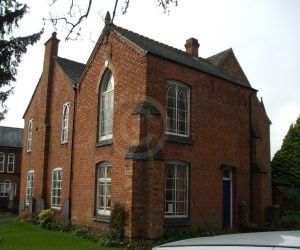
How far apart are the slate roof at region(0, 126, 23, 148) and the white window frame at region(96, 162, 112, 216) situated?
3205 cm

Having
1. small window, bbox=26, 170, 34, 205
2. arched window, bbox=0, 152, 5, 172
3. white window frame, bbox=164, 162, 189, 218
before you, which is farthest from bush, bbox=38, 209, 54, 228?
arched window, bbox=0, 152, 5, 172

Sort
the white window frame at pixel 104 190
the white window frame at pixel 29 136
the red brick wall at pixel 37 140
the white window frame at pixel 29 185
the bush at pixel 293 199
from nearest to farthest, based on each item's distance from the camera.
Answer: the white window frame at pixel 104 190, the red brick wall at pixel 37 140, the white window frame at pixel 29 185, the bush at pixel 293 199, the white window frame at pixel 29 136

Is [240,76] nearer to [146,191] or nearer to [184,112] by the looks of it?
[184,112]

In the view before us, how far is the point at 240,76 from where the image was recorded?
25.8 m

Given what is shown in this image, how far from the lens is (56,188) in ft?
73.7

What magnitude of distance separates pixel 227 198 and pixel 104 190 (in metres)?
5.57

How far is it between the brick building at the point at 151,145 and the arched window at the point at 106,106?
0.15 ft

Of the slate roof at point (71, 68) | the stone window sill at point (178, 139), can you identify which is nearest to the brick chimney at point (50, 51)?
the slate roof at point (71, 68)

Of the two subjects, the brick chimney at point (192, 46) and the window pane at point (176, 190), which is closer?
the window pane at point (176, 190)

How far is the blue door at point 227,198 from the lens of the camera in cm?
1894

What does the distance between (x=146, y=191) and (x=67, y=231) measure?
602cm

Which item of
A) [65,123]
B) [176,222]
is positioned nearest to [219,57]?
[65,123]

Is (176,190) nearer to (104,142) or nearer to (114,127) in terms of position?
(114,127)

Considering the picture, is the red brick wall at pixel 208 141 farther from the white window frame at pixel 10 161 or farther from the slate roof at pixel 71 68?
the white window frame at pixel 10 161
